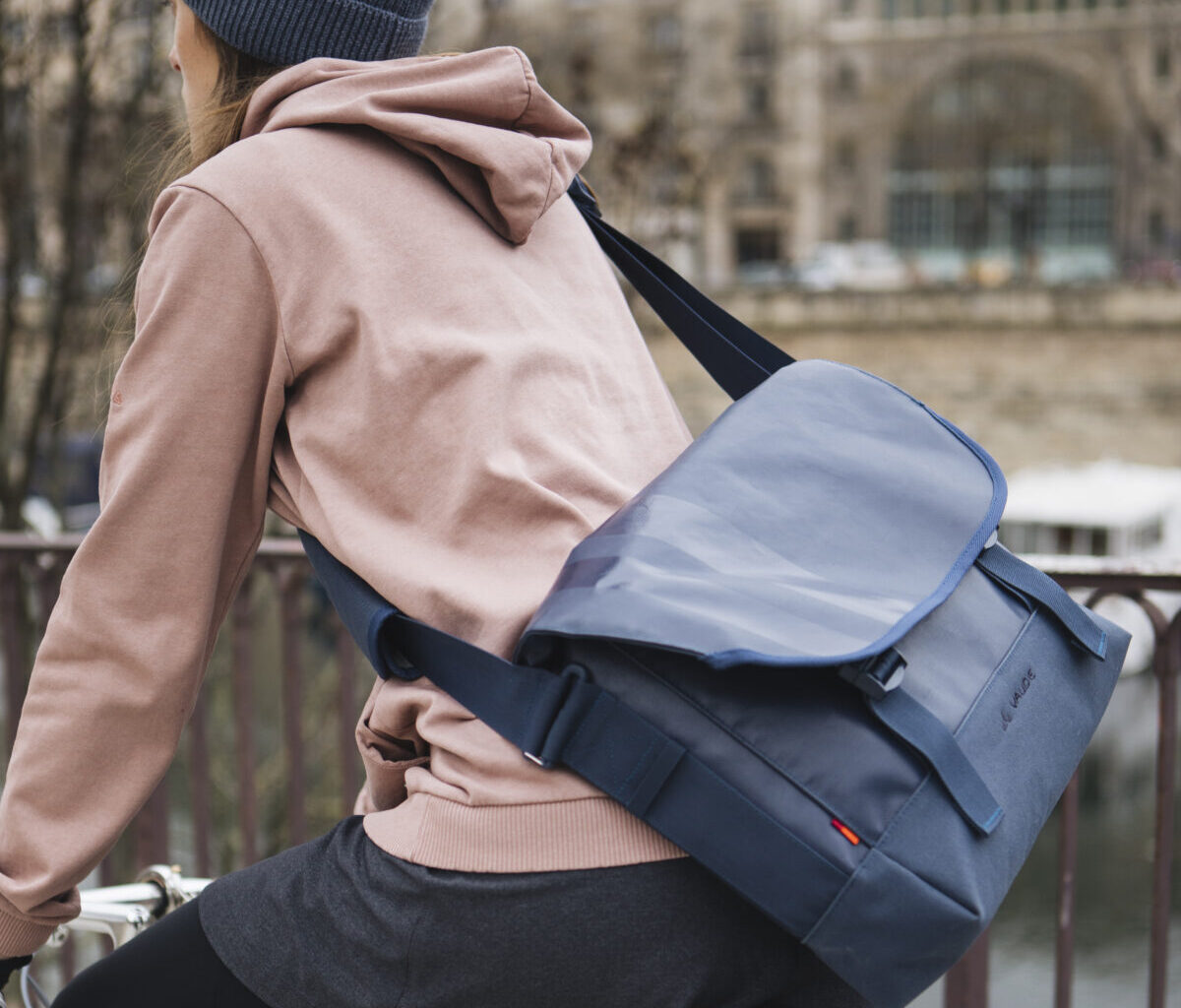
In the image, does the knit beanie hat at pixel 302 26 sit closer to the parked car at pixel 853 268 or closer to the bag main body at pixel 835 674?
the bag main body at pixel 835 674

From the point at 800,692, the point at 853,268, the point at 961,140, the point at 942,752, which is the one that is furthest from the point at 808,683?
the point at 961,140

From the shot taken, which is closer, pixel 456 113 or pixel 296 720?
pixel 456 113

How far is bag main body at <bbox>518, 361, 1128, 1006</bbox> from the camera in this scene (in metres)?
1.05

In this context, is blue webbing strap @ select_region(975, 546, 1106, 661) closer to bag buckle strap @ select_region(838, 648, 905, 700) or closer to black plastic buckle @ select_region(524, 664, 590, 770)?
bag buckle strap @ select_region(838, 648, 905, 700)

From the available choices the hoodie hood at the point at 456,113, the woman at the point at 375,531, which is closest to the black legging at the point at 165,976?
the woman at the point at 375,531

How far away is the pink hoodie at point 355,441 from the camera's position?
3.85ft

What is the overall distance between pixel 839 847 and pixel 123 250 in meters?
7.59

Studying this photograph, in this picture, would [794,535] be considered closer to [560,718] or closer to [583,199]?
[560,718]

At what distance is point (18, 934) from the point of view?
4.21ft

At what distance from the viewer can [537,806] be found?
1.12m

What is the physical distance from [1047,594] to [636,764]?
0.46 metres

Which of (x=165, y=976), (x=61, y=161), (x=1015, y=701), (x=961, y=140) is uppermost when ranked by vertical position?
(x=1015, y=701)

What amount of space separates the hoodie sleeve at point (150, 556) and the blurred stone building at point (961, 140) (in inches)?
825

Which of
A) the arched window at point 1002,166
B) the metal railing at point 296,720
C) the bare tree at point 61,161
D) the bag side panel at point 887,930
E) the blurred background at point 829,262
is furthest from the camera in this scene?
the arched window at point 1002,166
